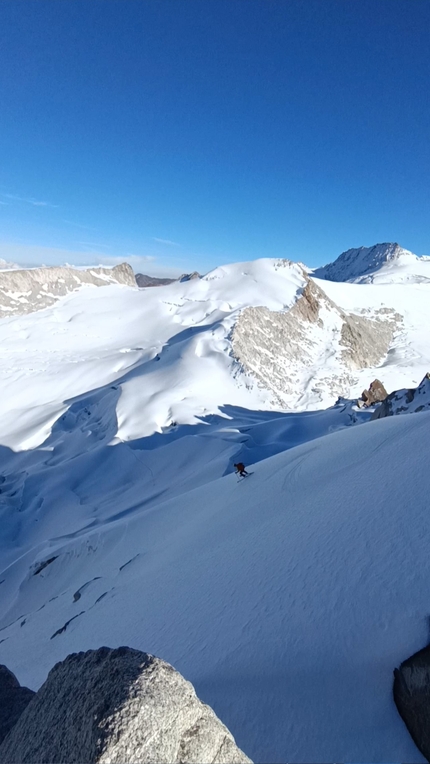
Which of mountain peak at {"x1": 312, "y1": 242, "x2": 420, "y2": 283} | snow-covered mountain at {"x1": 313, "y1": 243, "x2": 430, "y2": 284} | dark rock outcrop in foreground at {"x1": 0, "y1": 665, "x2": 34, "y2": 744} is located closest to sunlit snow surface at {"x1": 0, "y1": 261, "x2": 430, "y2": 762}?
dark rock outcrop in foreground at {"x1": 0, "y1": 665, "x2": 34, "y2": 744}

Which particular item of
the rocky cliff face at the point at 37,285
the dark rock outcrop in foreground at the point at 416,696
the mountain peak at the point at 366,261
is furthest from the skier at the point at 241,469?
the mountain peak at the point at 366,261

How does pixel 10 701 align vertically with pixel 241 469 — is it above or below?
below

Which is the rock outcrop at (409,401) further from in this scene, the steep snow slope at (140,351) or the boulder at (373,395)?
the steep snow slope at (140,351)

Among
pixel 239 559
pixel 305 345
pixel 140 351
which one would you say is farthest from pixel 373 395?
pixel 140 351

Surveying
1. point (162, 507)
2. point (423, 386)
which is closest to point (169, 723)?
point (162, 507)

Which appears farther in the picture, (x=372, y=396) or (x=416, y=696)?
(x=372, y=396)

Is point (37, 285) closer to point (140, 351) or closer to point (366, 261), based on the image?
point (140, 351)

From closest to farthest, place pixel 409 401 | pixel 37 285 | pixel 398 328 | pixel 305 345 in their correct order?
pixel 409 401 < pixel 305 345 < pixel 398 328 < pixel 37 285
